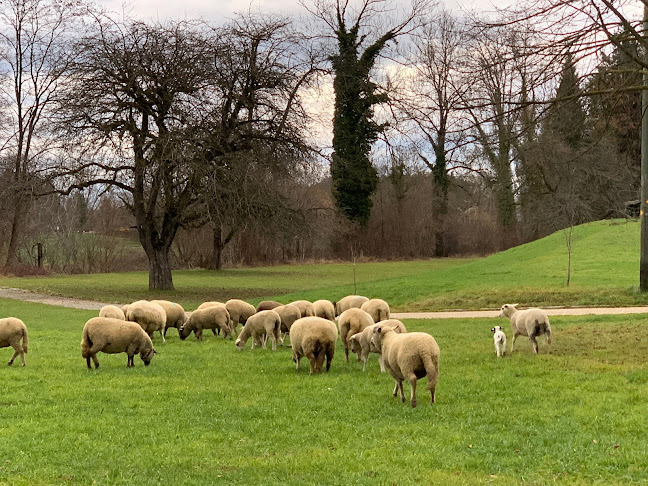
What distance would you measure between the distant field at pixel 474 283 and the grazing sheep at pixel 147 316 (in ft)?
39.5

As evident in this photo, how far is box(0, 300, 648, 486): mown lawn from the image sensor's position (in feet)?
22.9

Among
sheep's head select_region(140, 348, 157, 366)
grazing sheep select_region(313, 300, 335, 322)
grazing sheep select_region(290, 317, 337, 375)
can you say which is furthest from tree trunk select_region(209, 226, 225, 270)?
grazing sheep select_region(290, 317, 337, 375)

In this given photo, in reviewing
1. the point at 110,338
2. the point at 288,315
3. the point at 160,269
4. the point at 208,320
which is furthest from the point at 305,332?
the point at 160,269

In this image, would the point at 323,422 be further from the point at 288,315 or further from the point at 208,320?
the point at 208,320

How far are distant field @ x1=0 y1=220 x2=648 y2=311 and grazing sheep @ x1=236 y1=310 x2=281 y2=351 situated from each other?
11437 mm

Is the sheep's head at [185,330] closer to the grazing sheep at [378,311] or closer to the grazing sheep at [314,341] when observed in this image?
the grazing sheep at [378,311]

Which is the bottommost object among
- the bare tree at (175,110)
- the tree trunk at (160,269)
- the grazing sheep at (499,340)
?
the grazing sheep at (499,340)

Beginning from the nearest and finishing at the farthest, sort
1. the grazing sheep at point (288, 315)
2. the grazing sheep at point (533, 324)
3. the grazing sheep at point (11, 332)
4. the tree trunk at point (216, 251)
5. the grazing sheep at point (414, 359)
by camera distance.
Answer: the grazing sheep at point (414, 359) < the grazing sheep at point (11, 332) < the grazing sheep at point (533, 324) < the grazing sheep at point (288, 315) < the tree trunk at point (216, 251)

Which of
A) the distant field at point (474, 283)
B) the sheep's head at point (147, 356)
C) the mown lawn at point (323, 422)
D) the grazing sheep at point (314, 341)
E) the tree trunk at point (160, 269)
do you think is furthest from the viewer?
the tree trunk at point (160, 269)

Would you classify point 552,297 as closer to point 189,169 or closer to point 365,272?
point 189,169

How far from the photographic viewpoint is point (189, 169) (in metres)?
31.3

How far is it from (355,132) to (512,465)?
176 feet

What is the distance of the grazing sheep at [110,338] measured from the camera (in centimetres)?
1273

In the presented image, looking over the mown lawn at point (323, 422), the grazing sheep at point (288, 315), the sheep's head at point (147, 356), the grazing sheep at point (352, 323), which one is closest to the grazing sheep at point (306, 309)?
the grazing sheep at point (288, 315)
